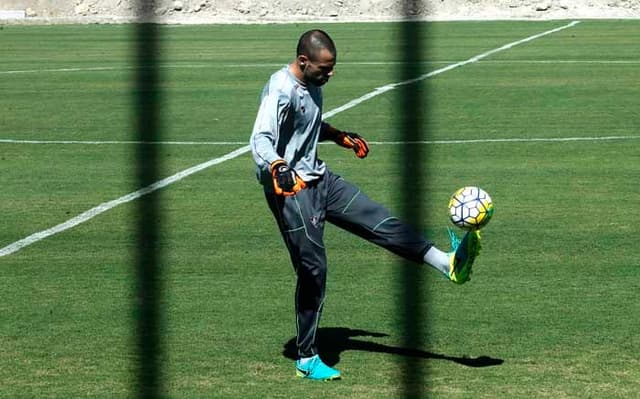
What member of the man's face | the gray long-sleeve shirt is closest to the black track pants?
the gray long-sleeve shirt

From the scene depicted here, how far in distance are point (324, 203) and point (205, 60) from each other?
20724 millimetres

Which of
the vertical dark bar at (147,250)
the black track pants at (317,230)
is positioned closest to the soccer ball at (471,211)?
the black track pants at (317,230)

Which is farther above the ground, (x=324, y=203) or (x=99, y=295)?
(x=324, y=203)

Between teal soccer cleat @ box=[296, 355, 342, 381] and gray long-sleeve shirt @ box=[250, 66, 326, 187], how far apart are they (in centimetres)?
91

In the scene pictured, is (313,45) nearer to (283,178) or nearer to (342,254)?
(283,178)

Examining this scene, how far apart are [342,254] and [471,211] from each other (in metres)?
3.06

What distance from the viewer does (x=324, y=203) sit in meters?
7.68

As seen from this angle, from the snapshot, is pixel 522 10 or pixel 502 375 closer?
pixel 502 375

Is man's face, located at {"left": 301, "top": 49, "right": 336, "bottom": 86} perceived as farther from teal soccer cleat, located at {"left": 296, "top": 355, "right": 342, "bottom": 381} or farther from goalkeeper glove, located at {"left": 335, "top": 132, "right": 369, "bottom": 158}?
teal soccer cleat, located at {"left": 296, "top": 355, "right": 342, "bottom": 381}

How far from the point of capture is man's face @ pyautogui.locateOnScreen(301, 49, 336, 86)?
7359 millimetres

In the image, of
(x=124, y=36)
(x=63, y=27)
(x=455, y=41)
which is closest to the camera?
(x=455, y=41)

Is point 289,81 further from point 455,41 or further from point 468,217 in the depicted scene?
point 455,41

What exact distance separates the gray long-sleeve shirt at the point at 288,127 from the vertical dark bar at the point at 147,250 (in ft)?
3.87

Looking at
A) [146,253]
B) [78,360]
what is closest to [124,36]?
[146,253]
